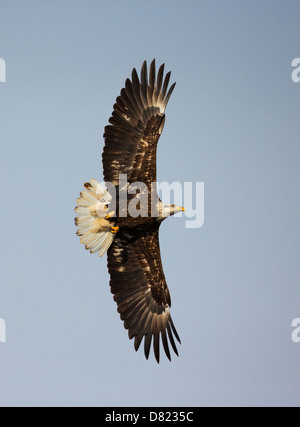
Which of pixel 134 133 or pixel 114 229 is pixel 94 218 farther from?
pixel 134 133

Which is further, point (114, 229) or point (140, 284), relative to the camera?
point (140, 284)

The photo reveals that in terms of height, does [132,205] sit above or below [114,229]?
above

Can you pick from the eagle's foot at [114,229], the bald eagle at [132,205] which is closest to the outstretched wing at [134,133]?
the bald eagle at [132,205]

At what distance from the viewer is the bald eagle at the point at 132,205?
41.3 feet

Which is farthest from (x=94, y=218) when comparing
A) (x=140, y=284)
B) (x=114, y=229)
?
(x=140, y=284)

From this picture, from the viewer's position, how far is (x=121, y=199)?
12664 millimetres

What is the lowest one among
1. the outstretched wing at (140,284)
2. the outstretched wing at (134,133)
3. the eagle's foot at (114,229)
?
the outstretched wing at (140,284)

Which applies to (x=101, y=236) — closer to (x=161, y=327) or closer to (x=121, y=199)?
(x=121, y=199)

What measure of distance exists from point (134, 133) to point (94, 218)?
1347 mm

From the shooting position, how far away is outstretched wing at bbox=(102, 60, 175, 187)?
1253 centimetres

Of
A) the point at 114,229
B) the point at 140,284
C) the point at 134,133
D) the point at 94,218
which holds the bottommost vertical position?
the point at 140,284

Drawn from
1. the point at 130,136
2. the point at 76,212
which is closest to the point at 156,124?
the point at 130,136

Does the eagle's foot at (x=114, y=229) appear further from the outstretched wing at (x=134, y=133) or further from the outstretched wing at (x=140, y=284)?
the outstretched wing at (x=134, y=133)

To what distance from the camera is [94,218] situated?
12.8 metres
